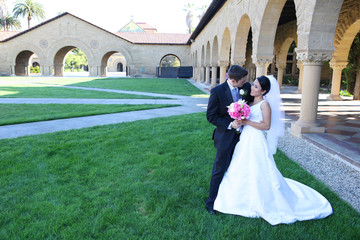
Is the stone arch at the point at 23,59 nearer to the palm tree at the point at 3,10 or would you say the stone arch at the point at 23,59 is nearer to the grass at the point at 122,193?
the palm tree at the point at 3,10

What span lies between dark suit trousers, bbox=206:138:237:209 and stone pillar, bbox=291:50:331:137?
370cm

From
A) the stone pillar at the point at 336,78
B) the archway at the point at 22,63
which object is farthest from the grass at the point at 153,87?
the archway at the point at 22,63

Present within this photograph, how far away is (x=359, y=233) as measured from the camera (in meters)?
3.01

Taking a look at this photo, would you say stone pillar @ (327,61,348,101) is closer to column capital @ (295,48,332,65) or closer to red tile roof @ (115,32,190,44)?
column capital @ (295,48,332,65)

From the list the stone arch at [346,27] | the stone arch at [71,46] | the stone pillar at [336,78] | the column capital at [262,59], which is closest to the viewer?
the column capital at [262,59]


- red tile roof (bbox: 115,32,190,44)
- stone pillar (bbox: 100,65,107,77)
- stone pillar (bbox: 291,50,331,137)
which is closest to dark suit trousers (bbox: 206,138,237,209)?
stone pillar (bbox: 291,50,331,137)

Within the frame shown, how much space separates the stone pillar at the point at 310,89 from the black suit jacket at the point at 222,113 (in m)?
3.76

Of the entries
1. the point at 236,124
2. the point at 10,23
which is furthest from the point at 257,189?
the point at 10,23

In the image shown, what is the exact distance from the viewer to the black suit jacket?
324cm

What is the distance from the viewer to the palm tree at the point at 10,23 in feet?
227

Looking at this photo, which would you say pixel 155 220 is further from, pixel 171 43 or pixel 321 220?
pixel 171 43

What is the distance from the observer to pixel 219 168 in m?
3.43

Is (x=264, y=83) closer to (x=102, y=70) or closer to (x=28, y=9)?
(x=102, y=70)

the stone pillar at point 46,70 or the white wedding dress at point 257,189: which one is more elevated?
the stone pillar at point 46,70
